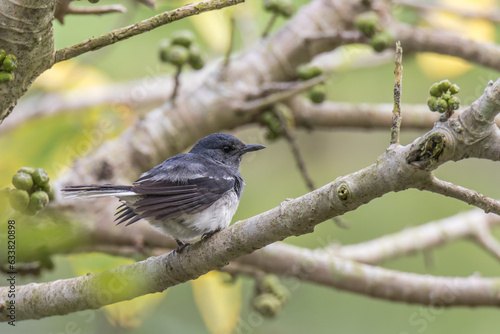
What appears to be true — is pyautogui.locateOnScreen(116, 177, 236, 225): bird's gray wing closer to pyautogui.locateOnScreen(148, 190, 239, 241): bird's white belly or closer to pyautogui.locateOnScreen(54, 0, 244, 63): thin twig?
pyautogui.locateOnScreen(148, 190, 239, 241): bird's white belly

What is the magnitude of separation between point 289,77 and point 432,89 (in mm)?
2493

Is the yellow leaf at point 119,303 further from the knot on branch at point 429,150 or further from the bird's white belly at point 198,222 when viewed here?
the knot on branch at point 429,150

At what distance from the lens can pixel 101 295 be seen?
233 centimetres

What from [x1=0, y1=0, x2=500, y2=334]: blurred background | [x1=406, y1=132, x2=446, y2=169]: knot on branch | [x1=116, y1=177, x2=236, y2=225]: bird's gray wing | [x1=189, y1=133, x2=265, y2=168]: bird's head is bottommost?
[x1=0, y1=0, x2=500, y2=334]: blurred background

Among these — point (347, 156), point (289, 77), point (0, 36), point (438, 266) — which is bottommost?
point (438, 266)

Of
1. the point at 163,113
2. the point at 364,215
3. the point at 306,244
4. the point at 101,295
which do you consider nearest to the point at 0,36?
the point at 101,295

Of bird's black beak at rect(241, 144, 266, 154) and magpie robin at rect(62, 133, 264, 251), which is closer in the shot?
magpie robin at rect(62, 133, 264, 251)

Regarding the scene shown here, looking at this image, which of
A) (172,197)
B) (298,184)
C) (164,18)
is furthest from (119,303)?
(298,184)

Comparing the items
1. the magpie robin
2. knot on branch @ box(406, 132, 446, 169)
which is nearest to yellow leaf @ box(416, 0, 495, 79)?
Answer: the magpie robin

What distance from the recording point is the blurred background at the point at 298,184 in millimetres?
4422

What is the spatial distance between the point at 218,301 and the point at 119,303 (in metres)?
0.67

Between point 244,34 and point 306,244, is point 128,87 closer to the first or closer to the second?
point 244,34

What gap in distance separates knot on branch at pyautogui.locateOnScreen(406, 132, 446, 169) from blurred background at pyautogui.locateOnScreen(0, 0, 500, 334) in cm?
231

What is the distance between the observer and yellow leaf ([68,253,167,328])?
361 centimetres
